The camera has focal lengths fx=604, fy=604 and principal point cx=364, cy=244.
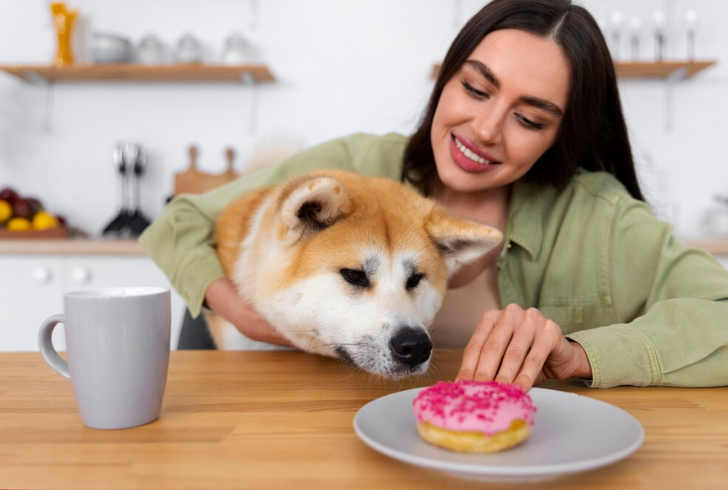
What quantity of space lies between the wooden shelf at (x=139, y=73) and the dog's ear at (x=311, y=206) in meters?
1.95

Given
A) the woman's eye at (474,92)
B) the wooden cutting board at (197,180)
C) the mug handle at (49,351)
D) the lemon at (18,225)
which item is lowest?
the lemon at (18,225)

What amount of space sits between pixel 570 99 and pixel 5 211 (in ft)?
8.13

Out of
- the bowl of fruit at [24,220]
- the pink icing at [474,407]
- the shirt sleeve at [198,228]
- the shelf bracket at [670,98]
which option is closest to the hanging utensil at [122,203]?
the bowl of fruit at [24,220]

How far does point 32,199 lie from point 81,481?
276 centimetres

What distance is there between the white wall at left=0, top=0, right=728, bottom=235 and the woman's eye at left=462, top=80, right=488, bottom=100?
6.03 feet

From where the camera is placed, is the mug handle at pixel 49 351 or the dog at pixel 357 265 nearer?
the mug handle at pixel 49 351

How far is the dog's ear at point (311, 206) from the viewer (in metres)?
0.99

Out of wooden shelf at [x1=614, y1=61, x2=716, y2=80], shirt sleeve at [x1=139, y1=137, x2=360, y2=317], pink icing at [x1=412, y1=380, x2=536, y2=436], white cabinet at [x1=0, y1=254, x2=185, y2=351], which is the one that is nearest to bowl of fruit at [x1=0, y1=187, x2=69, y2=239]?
white cabinet at [x1=0, y1=254, x2=185, y2=351]

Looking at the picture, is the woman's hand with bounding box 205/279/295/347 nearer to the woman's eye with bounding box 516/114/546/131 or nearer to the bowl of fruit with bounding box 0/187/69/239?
the woman's eye with bounding box 516/114/546/131

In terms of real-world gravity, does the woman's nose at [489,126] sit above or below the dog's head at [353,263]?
above

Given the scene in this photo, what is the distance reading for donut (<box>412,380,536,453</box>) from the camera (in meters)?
0.54

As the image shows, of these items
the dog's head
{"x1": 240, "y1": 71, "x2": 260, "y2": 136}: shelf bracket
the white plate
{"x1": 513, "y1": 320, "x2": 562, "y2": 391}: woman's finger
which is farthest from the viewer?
{"x1": 240, "y1": 71, "x2": 260, "y2": 136}: shelf bracket

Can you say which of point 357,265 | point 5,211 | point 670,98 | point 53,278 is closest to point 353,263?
point 357,265

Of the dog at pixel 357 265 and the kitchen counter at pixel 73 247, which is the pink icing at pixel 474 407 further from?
the kitchen counter at pixel 73 247
